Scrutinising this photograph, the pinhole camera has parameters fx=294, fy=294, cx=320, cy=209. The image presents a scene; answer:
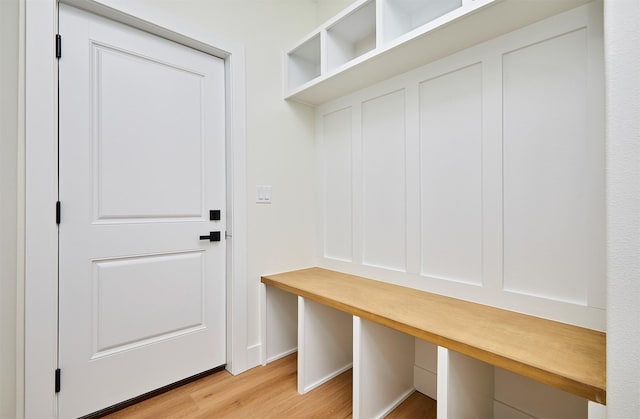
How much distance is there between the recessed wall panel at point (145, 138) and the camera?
1.50 metres

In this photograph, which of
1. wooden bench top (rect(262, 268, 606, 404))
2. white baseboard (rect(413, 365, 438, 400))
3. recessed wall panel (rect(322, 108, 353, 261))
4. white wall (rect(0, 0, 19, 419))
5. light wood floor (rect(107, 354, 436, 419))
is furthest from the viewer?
recessed wall panel (rect(322, 108, 353, 261))

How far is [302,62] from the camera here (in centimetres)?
219

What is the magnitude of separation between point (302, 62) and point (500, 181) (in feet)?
5.22

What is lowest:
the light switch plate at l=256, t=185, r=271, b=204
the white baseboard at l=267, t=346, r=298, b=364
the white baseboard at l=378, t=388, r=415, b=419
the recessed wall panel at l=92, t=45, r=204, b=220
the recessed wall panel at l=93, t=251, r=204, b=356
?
the white baseboard at l=378, t=388, r=415, b=419

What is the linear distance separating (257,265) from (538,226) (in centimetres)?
158

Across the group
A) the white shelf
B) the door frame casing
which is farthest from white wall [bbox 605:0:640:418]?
the door frame casing

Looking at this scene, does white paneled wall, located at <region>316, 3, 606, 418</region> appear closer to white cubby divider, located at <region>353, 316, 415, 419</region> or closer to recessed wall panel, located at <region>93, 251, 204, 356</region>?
white cubby divider, located at <region>353, 316, 415, 419</region>

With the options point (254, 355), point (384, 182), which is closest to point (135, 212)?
point (254, 355)

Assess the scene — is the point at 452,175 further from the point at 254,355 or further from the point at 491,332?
the point at 254,355

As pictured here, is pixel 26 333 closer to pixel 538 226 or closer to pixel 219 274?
pixel 219 274

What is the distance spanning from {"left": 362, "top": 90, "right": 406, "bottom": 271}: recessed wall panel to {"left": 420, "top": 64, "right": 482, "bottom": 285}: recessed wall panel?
0.14 meters

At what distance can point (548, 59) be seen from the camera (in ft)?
4.09

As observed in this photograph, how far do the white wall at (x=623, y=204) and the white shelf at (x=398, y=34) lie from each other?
59 cm

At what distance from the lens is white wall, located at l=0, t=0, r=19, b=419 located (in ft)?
4.06
